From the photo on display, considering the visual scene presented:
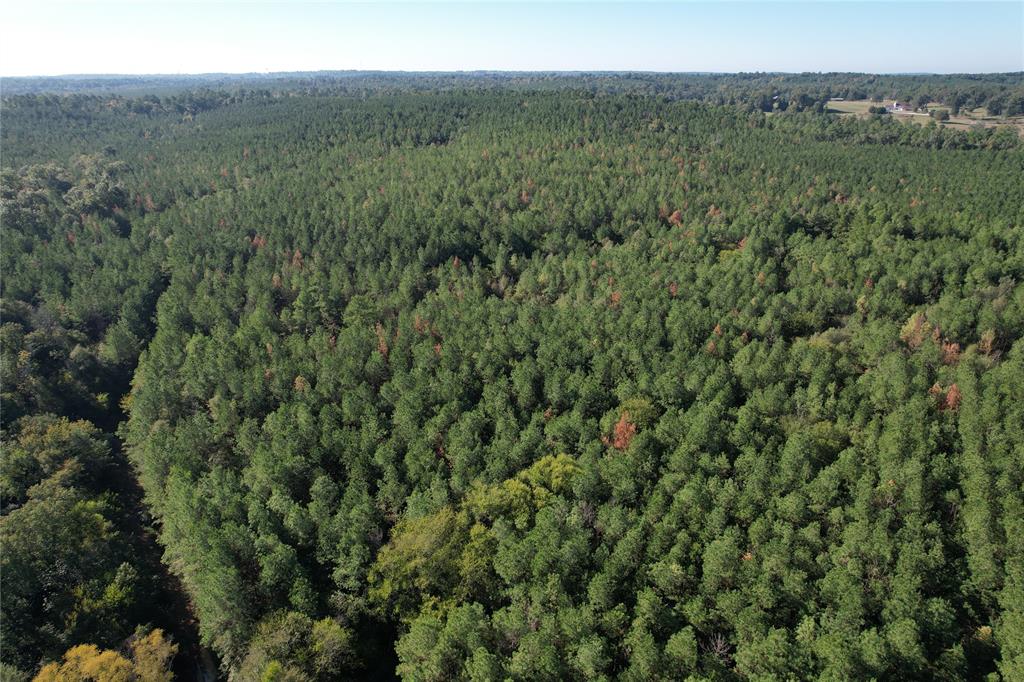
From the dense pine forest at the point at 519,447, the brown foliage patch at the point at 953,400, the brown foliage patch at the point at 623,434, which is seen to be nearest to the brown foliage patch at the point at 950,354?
the dense pine forest at the point at 519,447

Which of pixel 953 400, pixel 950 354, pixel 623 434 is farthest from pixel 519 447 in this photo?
pixel 950 354

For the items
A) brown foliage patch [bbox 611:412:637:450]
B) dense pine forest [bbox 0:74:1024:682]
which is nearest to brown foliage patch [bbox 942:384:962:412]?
dense pine forest [bbox 0:74:1024:682]

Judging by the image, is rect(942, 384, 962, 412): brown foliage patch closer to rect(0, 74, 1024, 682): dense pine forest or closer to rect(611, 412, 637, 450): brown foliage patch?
rect(0, 74, 1024, 682): dense pine forest

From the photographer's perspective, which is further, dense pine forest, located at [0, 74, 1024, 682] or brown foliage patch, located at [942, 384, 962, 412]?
brown foliage patch, located at [942, 384, 962, 412]

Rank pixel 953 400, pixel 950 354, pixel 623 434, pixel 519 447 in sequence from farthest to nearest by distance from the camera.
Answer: pixel 950 354 → pixel 623 434 → pixel 953 400 → pixel 519 447

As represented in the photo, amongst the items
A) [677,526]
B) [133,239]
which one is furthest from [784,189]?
[133,239]

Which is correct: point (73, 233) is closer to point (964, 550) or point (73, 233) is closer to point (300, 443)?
point (300, 443)

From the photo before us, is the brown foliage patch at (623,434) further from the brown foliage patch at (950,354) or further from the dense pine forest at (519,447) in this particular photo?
the brown foliage patch at (950,354)

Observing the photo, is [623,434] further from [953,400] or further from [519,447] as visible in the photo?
[953,400]
